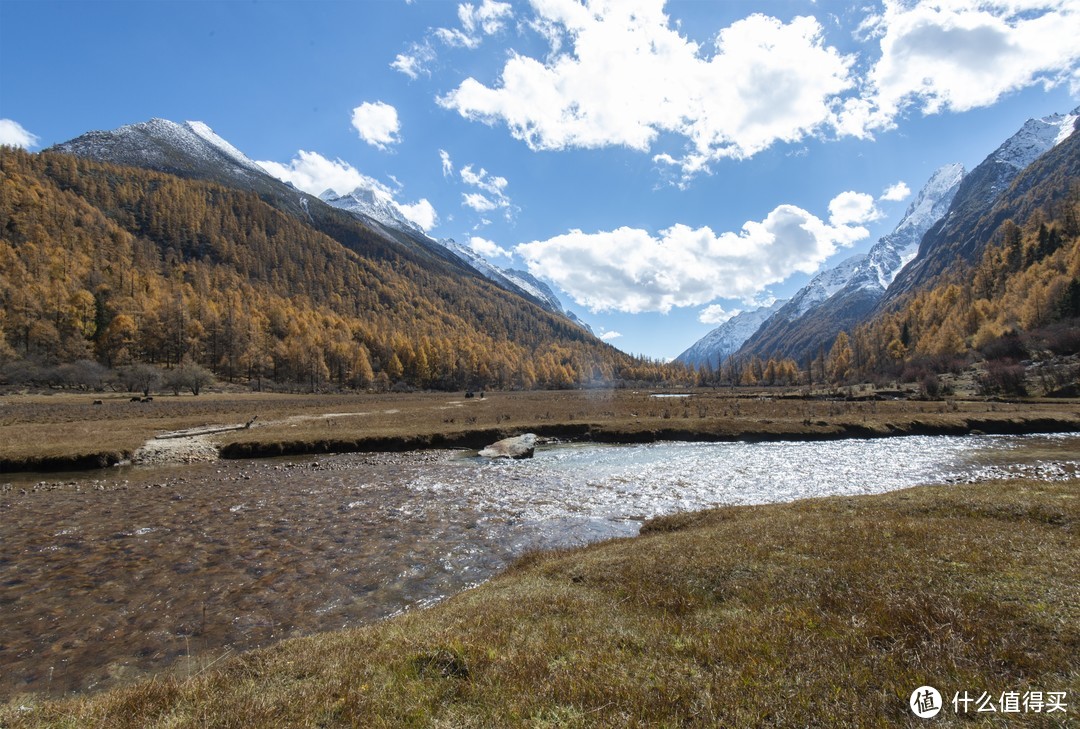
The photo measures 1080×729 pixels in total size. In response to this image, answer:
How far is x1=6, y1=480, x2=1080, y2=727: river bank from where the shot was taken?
5.49 m

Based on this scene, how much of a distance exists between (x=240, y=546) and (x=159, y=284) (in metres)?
218

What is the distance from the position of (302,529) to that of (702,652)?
1800 cm

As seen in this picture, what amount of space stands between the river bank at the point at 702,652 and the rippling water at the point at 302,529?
9.85ft

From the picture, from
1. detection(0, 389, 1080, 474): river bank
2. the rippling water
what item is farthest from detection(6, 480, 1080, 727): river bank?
detection(0, 389, 1080, 474): river bank

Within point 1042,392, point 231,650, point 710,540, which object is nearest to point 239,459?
point 231,650

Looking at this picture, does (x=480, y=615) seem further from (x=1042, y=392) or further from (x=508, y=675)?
(x=1042, y=392)

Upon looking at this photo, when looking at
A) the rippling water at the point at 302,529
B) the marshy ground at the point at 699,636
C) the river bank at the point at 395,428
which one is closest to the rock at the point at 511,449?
the rippling water at the point at 302,529

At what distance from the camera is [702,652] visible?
7090 millimetres

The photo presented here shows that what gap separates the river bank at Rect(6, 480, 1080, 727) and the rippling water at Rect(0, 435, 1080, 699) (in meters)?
3.00

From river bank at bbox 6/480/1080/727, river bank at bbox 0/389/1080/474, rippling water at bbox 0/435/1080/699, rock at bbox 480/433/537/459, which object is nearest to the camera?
river bank at bbox 6/480/1080/727

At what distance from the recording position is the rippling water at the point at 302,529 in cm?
1128

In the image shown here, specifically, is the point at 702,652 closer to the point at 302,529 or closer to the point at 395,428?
the point at 302,529

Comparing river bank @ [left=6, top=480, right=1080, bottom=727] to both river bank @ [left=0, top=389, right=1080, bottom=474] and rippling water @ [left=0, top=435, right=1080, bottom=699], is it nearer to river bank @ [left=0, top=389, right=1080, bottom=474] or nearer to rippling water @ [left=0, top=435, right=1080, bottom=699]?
rippling water @ [left=0, top=435, right=1080, bottom=699]

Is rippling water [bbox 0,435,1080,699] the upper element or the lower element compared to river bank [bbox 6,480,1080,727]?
lower
